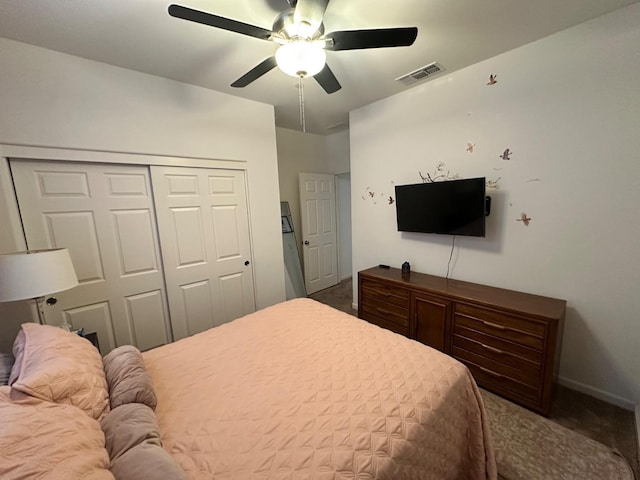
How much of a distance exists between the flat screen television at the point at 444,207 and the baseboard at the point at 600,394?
1318mm

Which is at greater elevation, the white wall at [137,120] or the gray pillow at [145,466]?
the white wall at [137,120]

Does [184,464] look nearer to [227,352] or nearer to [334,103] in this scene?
[227,352]

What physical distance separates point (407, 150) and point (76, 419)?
121 inches

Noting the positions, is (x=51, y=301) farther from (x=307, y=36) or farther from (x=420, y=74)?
(x=420, y=74)

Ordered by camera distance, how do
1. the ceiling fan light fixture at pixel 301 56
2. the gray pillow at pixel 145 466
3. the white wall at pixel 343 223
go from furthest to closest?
the white wall at pixel 343 223
the ceiling fan light fixture at pixel 301 56
the gray pillow at pixel 145 466

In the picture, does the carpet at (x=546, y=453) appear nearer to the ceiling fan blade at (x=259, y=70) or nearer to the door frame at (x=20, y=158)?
the ceiling fan blade at (x=259, y=70)

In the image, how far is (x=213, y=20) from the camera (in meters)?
1.26

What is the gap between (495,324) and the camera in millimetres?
1944

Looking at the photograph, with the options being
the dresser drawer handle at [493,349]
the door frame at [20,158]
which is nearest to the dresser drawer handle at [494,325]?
the dresser drawer handle at [493,349]

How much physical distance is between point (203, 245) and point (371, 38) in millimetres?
2303

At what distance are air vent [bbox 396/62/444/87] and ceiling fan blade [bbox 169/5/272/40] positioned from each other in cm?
155

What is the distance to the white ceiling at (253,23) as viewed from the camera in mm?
1540

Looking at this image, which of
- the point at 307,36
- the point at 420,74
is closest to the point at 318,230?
the point at 420,74

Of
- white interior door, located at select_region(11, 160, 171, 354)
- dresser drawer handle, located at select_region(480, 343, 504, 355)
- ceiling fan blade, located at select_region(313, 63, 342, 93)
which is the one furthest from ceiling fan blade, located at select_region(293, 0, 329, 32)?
dresser drawer handle, located at select_region(480, 343, 504, 355)
